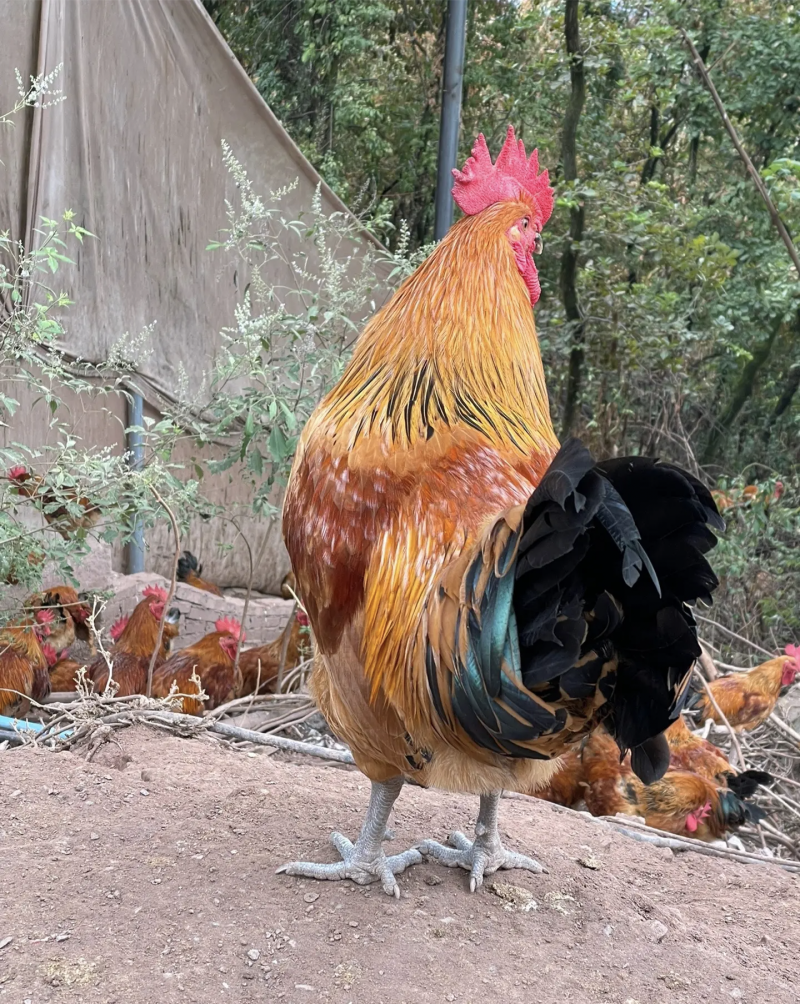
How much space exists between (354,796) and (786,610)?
4814 millimetres

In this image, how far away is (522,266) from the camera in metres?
2.94

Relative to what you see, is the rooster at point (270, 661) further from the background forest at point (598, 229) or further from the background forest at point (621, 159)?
the background forest at point (621, 159)

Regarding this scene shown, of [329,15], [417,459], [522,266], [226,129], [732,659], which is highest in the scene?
[329,15]

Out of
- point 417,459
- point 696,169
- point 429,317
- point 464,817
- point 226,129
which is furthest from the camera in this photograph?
point 696,169

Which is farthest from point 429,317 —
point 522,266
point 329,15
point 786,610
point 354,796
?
point 329,15

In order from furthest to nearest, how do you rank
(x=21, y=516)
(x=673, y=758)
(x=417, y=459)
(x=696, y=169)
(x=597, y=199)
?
1. (x=696, y=169)
2. (x=597, y=199)
3. (x=21, y=516)
4. (x=673, y=758)
5. (x=417, y=459)

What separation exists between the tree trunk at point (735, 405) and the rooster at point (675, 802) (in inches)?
249

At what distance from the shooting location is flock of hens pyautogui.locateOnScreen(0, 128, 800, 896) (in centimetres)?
177

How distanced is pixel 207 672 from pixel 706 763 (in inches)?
111

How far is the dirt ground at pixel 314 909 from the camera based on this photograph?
2.30m

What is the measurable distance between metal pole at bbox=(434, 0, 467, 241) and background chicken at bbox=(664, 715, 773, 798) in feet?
10.1

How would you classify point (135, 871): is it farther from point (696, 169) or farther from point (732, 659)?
point (696, 169)

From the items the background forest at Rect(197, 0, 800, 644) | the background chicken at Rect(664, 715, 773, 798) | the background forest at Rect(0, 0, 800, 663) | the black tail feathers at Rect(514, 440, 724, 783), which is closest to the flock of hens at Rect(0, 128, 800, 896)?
the black tail feathers at Rect(514, 440, 724, 783)

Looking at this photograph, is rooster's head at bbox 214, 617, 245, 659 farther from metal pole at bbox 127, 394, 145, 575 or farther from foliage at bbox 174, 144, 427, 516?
foliage at bbox 174, 144, 427, 516
